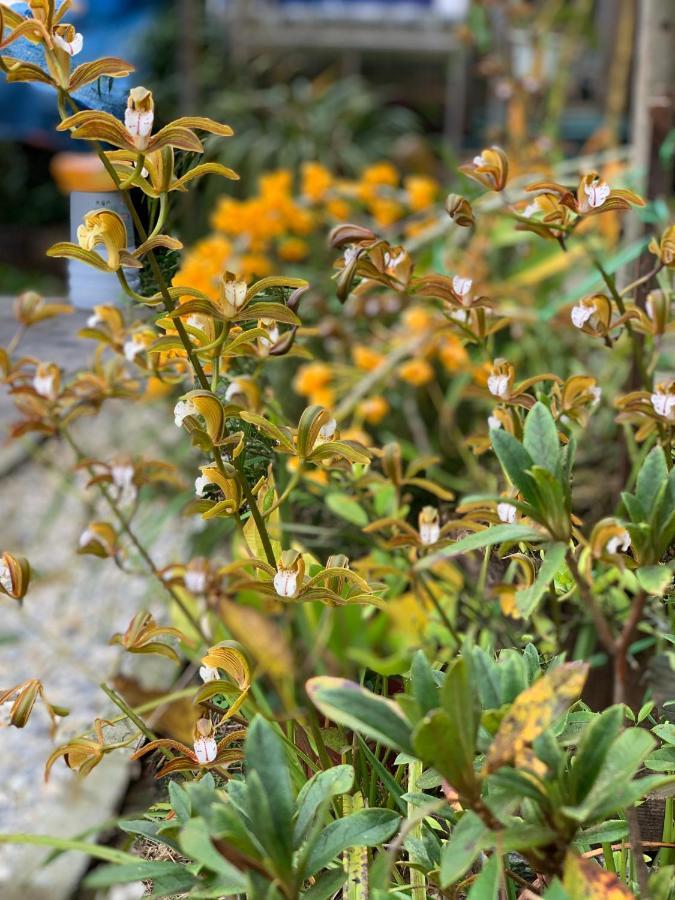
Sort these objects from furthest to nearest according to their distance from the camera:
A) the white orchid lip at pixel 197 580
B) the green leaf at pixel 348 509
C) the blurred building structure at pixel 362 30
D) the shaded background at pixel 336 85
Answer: the blurred building structure at pixel 362 30, the shaded background at pixel 336 85, the green leaf at pixel 348 509, the white orchid lip at pixel 197 580

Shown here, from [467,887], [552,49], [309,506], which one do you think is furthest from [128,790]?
[552,49]

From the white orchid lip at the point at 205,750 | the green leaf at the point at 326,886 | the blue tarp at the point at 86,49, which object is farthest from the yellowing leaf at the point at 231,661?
the blue tarp at the point at 86,49

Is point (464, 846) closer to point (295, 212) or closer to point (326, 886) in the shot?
point (326, 886)

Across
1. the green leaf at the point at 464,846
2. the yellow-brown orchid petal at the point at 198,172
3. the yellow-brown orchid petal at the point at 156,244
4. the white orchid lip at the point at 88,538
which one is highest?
the yellow-brown orchid petal at the point at 198,172

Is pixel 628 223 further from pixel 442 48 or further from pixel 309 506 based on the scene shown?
pixel 442 48

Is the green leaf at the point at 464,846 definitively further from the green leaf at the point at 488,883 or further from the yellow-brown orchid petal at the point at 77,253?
the yellow-brown orchid petal at the point at 77,253

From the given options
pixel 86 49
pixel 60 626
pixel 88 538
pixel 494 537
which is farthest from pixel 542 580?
pixel 86 49

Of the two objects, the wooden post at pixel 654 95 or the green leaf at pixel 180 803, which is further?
the wooden post at pixel 654 95
